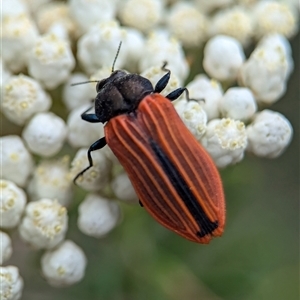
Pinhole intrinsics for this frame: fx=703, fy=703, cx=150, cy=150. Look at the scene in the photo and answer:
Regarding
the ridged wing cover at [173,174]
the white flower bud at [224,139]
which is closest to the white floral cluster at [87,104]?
the white flower bud at [224,139]

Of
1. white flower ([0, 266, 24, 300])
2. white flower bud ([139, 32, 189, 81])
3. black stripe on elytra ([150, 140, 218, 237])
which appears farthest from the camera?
white flower bud ([139, 32, 189, 81])

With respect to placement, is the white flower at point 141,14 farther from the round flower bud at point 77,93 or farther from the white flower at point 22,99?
the white flower at point 22,99

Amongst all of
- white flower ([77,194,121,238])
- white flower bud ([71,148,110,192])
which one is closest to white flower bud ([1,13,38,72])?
white flower bud ([71,148,110,192])

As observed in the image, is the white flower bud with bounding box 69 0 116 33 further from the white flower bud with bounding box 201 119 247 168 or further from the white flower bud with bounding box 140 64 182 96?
the white flower bud with bounding box 201 119 247 168

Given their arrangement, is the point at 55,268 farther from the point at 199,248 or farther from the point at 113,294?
the point at 199,248

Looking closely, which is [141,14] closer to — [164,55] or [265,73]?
[164,55]

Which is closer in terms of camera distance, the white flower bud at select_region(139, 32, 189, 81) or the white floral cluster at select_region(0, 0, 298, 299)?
the white floral cluster at select_region(0, 0, 298, 299)
